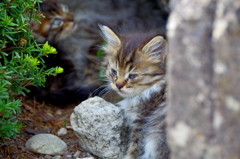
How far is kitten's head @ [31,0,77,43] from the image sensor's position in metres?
4.67

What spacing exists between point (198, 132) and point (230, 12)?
622 millimetres

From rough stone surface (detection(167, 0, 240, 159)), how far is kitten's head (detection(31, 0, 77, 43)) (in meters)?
3.06

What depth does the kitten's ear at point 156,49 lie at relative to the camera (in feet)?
11.8

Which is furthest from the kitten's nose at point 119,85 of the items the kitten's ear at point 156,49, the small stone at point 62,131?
the small stone at point 62,131

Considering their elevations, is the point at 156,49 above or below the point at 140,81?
above

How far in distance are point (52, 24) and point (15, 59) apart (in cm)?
183

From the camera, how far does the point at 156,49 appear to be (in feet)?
12.1

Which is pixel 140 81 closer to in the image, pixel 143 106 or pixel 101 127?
pixel 143 106

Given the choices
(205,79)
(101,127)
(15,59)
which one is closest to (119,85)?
(101,127)

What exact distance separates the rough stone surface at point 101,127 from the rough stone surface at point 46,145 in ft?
0.79

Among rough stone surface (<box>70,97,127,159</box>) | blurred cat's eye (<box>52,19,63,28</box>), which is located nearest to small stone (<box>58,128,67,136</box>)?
rough stone surface (<box>70,97,127,159</box>)

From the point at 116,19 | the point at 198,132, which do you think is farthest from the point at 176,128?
the point at 116,19

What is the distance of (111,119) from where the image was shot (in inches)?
138

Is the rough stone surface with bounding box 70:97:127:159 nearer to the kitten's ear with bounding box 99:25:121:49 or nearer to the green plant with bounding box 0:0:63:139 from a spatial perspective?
the green plant with bounding box 0:0:63:139
